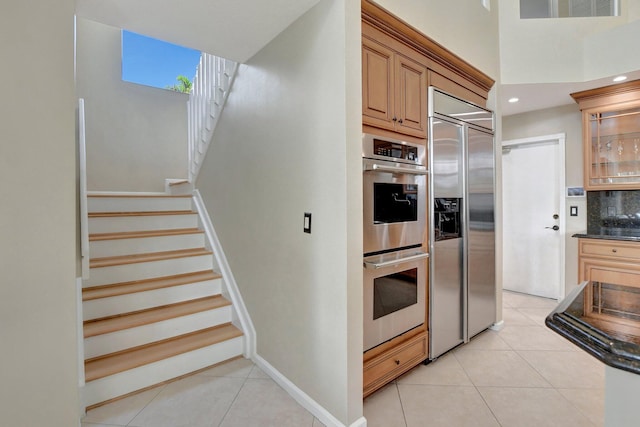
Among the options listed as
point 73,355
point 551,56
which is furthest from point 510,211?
point 73,355

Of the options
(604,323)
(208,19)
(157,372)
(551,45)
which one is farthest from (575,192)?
(157,372)

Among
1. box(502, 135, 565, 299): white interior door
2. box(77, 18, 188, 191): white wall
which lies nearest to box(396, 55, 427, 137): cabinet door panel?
box(502, 135, 565, 299): white interior door

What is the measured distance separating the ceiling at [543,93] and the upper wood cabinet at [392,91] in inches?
57.1

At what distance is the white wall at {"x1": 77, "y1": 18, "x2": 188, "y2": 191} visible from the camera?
415 cm

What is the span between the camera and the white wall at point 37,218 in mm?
1150

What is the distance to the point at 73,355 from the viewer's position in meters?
1.28

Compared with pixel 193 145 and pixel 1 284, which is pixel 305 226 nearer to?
pixel 1 284

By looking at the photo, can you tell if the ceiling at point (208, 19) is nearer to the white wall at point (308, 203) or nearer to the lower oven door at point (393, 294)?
the white wall at point (308, 203)

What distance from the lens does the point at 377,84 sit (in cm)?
185

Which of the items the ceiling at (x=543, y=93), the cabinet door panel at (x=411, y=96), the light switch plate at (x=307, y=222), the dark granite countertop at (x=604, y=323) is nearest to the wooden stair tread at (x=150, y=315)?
the light switch plate at (x=307, y=222)

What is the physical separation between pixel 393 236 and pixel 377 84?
965 millimetres

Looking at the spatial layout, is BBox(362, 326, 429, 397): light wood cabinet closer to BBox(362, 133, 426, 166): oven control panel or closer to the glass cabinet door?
BBox(362, 133, 426, 166): oven control panel

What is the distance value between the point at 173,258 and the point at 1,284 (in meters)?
1.66

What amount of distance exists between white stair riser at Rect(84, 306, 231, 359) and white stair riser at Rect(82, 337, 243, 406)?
25 cm
